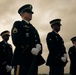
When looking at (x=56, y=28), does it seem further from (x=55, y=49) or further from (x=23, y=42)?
(x=23, y=42)

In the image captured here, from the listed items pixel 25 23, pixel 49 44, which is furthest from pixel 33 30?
pixel 49 44

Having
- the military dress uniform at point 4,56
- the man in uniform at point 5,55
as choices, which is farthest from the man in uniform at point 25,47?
the military dress uniform at point 4,56

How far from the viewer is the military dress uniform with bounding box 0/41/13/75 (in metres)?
9.48

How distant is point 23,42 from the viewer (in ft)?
20.7

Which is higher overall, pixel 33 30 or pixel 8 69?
pixel 33 30

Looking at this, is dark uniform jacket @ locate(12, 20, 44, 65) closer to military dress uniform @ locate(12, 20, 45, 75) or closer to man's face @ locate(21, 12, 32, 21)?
military dress uniform @ locate(12, 20, 45, 75)

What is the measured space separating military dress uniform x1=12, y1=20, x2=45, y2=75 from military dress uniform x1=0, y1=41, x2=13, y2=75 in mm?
3232

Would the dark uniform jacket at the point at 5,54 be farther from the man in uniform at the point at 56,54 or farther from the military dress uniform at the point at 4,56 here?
the man in uniform at the point at 56,54

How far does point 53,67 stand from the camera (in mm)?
8508

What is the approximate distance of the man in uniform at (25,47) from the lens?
6.23m

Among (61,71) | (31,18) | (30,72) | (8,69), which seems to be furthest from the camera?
(8,69)

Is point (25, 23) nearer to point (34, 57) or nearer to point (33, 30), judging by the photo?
point (33, 30)

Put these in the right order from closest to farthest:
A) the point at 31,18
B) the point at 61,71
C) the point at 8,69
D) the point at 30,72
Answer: the point at 30,72 → the point at 31,18 → the point at 61,71 → the point at 8,69

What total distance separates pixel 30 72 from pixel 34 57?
0.39m
